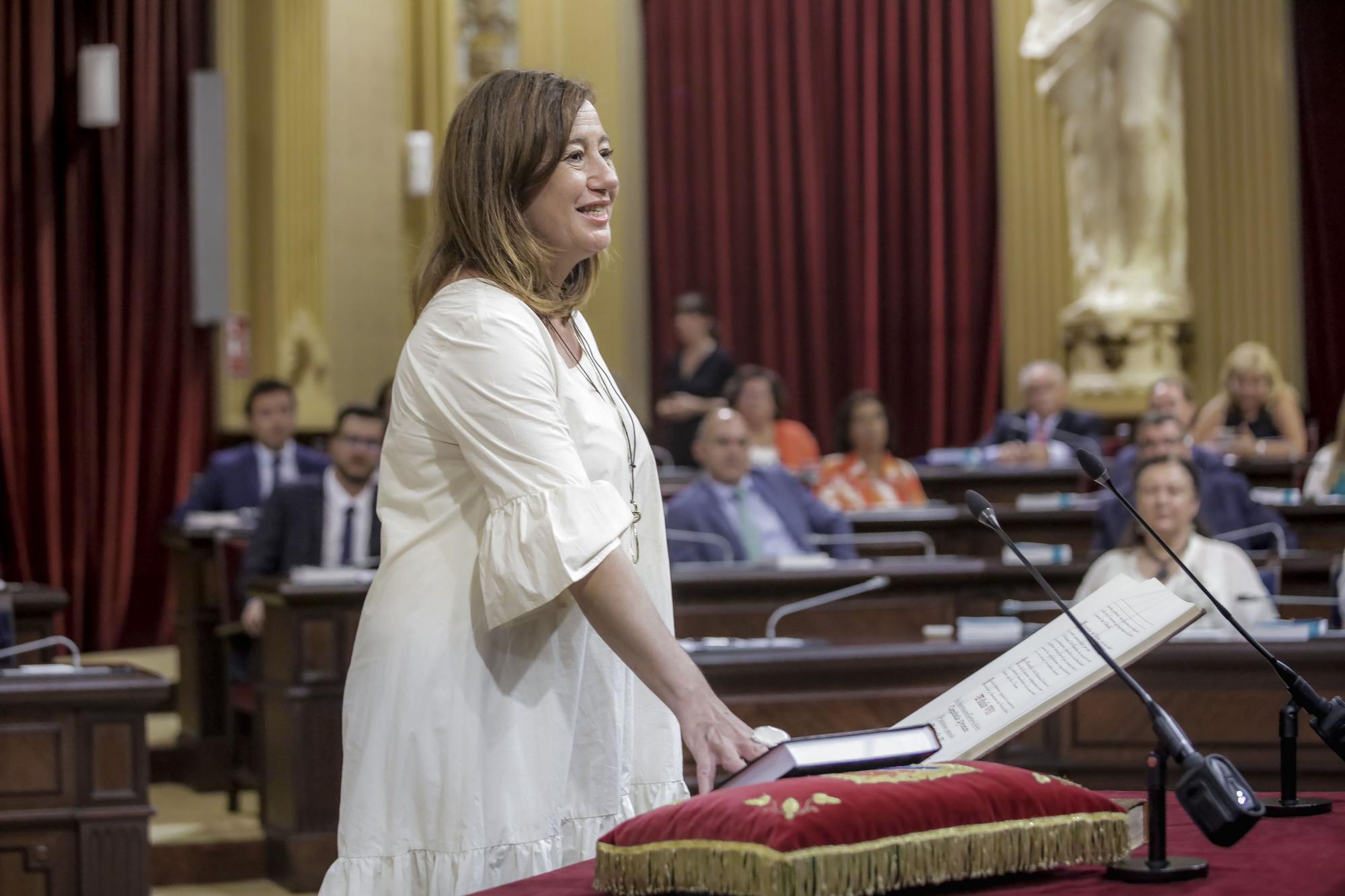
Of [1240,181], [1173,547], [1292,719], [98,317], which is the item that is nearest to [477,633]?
[1292,719]

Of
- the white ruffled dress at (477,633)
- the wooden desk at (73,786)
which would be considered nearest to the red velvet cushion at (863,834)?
the white ruffled dress at (477,633)

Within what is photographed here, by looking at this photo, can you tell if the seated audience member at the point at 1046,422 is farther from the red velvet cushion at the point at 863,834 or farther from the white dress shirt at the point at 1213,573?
the red velvet cushion at the point at 863,834

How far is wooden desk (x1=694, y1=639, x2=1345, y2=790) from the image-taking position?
12.5ft

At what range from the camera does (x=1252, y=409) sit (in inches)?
332

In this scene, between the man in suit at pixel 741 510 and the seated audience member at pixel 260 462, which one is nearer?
the man in suit at pixel 741 510

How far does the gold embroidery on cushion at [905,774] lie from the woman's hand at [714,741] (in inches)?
5.6

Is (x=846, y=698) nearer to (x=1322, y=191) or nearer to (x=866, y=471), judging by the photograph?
(x=866, y=471)

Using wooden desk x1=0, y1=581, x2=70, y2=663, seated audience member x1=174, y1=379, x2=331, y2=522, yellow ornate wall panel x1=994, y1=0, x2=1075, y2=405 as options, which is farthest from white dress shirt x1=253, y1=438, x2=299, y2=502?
yellow ornate wall panel x1=994, y1=0, x2=1075, y2=405

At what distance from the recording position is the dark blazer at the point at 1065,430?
8867 mm

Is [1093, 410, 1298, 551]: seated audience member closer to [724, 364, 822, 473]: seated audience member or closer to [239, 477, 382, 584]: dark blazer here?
[724, 364, 822, 473]: seated audience member

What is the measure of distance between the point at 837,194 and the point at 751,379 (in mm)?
2630

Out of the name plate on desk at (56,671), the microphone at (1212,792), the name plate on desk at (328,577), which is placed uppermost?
the microphone at (1212,792)

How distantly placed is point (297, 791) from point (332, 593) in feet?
1.76

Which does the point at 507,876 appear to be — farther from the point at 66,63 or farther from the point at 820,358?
the point at 820,358
